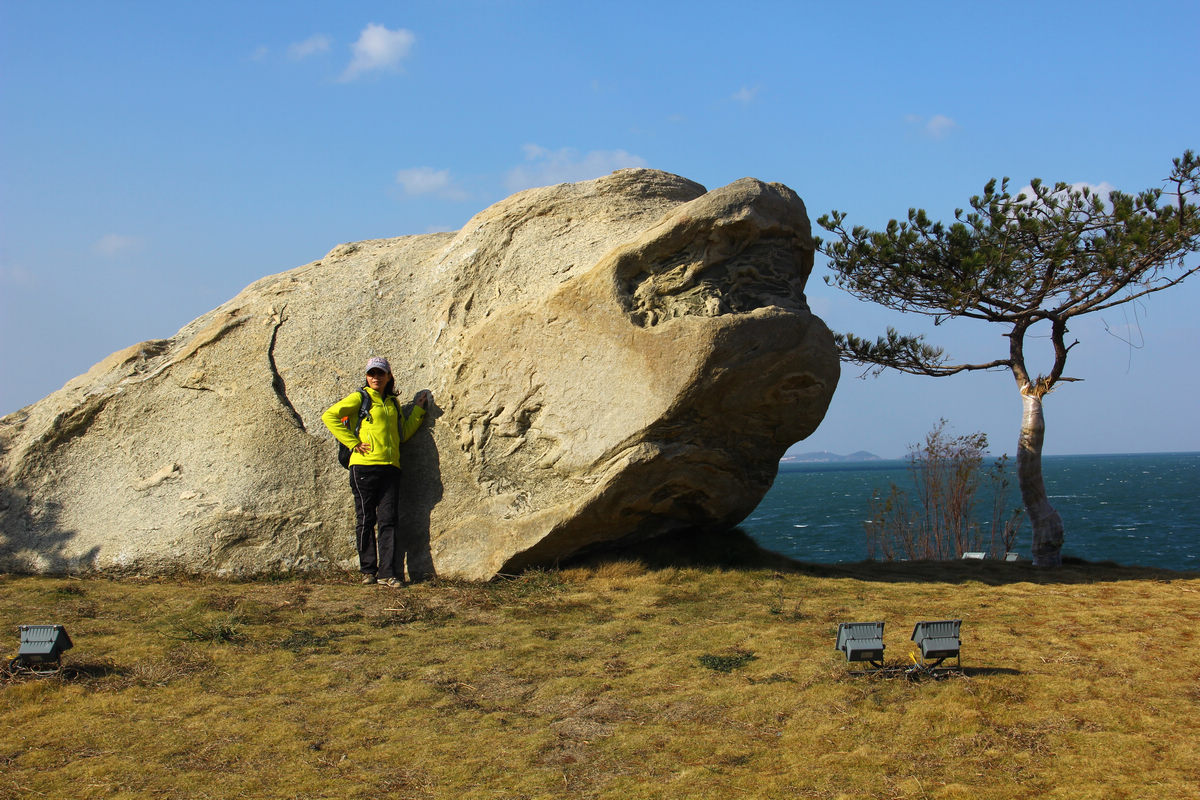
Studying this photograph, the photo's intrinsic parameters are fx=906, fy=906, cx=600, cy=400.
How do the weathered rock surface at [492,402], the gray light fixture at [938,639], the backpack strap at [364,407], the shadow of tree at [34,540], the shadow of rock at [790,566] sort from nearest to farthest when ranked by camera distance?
the gray light fixture at [938,639]
the weathered rock surface at [492,402]
the backpack strap at [364,407]
the shadow of tree at [34,540]
the shadow of rock at [790,566]

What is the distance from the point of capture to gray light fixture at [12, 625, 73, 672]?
518 centimetres

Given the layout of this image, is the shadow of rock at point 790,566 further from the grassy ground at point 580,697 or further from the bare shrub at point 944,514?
the bare shrub at point 944,514

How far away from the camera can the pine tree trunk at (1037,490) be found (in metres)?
10.5

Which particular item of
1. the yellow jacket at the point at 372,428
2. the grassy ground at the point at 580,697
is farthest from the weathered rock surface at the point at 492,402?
the grassy ground at the point at 580,697

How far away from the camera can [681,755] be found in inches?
169

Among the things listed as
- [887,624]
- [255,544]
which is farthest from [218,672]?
[887,624]

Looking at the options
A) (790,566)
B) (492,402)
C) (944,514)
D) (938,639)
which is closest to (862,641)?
(938,639)

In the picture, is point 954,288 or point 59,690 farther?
point 954,288

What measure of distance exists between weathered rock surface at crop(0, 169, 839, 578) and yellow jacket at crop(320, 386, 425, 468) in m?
0.46

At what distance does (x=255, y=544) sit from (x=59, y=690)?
319 centimetres

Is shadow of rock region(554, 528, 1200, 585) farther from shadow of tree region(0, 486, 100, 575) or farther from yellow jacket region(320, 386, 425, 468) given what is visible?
shadow of tree region(0, 486, 100, 575)

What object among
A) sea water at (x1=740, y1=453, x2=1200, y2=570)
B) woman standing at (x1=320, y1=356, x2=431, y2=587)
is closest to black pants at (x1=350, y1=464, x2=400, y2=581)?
woman standing at (x1=320, y1=356, x2=431, y2=587)

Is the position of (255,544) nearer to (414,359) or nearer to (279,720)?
(414,359)

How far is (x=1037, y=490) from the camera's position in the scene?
10.7 m
